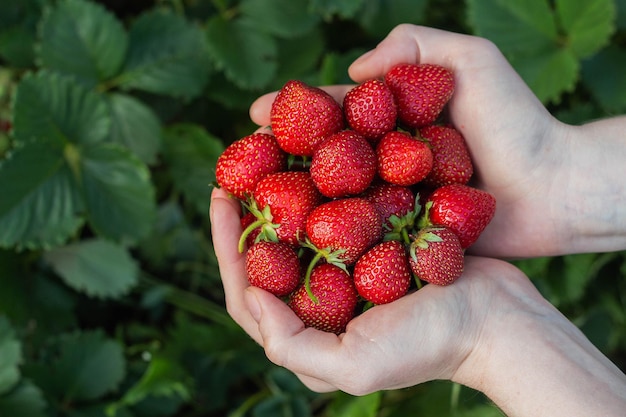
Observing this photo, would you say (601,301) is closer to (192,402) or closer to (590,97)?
(590,97)

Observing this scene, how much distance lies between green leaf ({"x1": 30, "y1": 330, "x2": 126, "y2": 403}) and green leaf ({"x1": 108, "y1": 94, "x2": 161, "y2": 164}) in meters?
0.52

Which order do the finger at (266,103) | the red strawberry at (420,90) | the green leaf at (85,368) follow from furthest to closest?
the green leaf at (85,368)
the finger at (266,103)
the red strawberry at (420,90)

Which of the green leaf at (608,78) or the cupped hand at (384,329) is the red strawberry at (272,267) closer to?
the cupped hand at (384,329)

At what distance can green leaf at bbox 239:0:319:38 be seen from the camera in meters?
1.79

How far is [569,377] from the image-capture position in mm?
1083

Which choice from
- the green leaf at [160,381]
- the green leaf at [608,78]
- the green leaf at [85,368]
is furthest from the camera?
the green leaf at [608,78]

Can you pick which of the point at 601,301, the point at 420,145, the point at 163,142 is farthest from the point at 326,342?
the point at 601,301

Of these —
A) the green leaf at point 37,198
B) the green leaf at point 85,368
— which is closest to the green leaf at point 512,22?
the green leaf at point 37,198

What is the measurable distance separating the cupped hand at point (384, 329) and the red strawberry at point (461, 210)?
0.09 meters

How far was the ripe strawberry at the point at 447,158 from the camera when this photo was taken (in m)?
1.27

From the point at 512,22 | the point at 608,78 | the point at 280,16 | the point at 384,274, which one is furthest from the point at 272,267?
the point at 608,78

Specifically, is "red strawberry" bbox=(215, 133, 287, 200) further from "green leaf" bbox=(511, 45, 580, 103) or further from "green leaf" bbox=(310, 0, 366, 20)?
"green leaf" bbox=(511, 45, 580, 103)

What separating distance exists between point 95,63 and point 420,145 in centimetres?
101

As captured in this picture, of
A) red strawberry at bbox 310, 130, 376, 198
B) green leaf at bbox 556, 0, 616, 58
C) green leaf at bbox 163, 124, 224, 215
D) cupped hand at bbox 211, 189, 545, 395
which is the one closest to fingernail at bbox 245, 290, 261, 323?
cupped hand at bbox 211, 189, 545, 395
